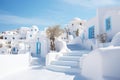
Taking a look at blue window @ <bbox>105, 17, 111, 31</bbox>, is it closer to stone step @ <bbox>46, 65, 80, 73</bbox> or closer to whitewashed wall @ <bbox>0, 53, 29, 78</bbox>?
stone step @ <bbox>46, 65, 80, 73</bbox>

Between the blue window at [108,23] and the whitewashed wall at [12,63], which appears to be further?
the blue window at [108,23]

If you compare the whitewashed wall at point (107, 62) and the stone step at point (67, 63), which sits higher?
the whitewashed wall at point (107, 62)

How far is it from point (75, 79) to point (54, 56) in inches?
214

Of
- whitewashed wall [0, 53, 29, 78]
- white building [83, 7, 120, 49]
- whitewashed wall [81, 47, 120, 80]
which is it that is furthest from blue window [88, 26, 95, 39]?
whitewashed wall [81, 47, 120, 80]

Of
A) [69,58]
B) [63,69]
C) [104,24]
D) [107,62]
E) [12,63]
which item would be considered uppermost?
[104,24]

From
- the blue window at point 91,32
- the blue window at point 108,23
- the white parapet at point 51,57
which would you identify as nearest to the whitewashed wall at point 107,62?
the white parapet at point 51,57

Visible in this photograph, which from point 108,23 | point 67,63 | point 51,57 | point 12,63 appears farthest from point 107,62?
point 108,23

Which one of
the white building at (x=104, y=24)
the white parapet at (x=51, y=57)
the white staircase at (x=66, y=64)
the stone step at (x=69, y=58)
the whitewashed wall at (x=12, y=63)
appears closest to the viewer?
the whitewashed wall at (x=12, y=63)

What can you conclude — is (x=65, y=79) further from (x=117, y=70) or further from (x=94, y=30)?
(x=94, y=30)

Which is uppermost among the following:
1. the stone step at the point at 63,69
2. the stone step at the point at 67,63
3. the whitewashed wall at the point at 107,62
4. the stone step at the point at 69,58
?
the whitewashed wall at the point at 107,62

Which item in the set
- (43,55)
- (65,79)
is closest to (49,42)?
(43,55)

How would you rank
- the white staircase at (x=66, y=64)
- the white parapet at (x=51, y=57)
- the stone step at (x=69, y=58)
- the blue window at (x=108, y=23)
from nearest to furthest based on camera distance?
the white staircase at (x=66, y=64) → the stone step at (x=69, y=58) → the white parapet at (x=51, y=57) → the blue window at (x=108, y=23)

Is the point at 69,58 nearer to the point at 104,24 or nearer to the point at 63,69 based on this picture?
the point at 63,69

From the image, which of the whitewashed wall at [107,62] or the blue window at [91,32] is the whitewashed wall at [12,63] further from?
the blue window at [91,32]
